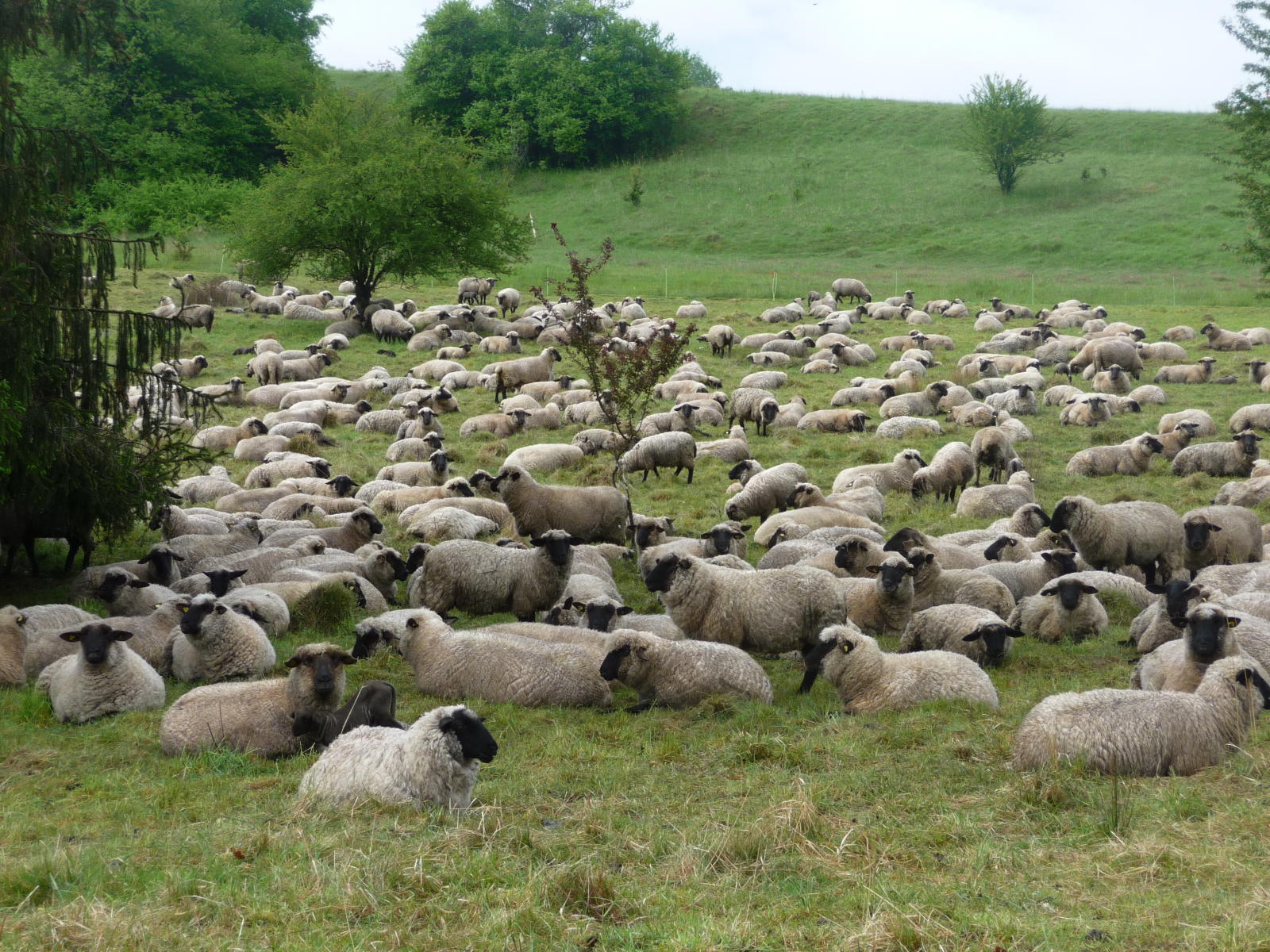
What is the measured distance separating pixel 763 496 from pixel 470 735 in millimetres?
11322

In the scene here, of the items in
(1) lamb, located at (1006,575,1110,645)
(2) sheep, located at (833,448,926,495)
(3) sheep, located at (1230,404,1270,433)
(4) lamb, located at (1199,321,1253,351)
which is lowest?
(1) lamb, located at (1006,575,1110,645)

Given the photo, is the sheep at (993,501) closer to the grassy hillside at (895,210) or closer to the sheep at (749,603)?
the sheep at (749,603)

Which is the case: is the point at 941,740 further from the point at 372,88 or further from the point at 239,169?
the point at 372,88

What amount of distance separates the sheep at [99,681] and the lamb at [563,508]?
22.0 ft

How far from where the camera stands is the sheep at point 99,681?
8.47 meters

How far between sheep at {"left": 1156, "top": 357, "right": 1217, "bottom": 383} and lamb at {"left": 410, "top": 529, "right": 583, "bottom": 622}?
2200cm

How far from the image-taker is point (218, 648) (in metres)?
9.59

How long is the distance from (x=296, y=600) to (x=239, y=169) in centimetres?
6779

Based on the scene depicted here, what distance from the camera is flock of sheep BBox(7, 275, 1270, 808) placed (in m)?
7.71

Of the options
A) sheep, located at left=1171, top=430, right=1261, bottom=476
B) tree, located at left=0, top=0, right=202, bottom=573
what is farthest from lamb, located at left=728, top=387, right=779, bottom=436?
tree, located at left=0, top=0, right=202, bottom=573

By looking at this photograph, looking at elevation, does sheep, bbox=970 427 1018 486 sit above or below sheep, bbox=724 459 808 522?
above

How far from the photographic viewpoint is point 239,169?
233 ft

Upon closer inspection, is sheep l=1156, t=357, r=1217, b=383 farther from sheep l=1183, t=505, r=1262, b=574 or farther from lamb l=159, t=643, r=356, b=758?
lamb l=159, t=643, r=356, b=758

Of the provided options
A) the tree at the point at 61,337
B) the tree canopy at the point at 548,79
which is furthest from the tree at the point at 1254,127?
the tree canopy at the point at 548,79
